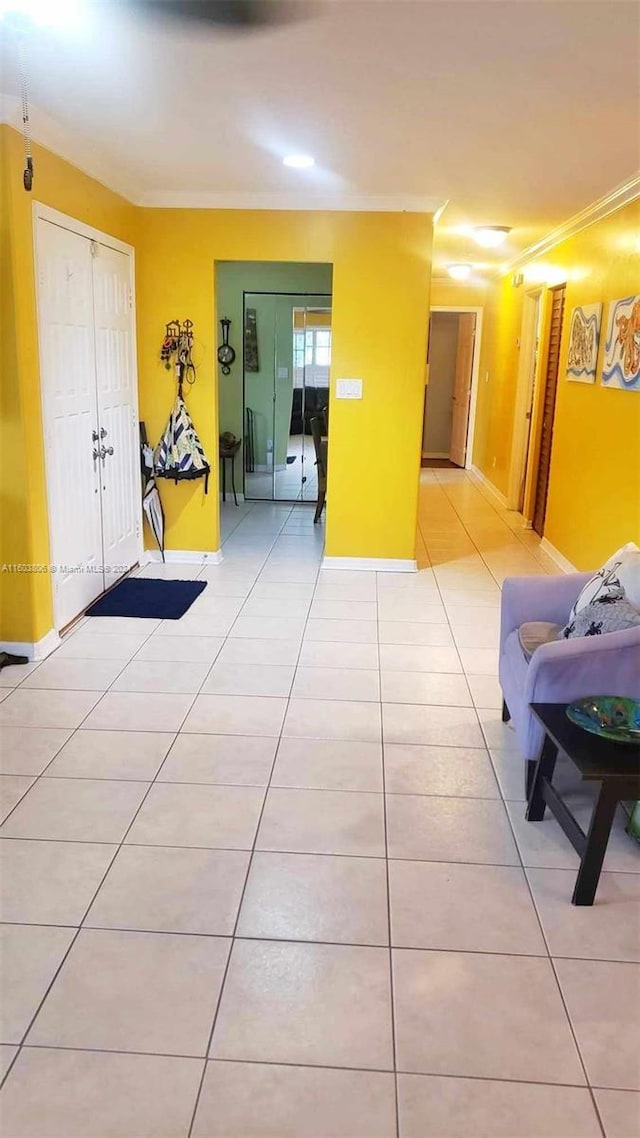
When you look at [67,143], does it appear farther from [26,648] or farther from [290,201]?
[26,648]

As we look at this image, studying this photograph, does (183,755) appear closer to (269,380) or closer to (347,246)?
(347,246)

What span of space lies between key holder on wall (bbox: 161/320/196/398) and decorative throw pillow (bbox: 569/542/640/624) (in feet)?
10.5

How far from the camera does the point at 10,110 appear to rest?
10.2ft

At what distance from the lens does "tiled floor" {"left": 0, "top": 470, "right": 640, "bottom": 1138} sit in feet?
5.17

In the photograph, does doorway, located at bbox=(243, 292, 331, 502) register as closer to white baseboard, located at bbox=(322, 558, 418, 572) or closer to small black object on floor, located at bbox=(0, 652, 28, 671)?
white baseboard, located at bbox=(322, 558, 418, 572)

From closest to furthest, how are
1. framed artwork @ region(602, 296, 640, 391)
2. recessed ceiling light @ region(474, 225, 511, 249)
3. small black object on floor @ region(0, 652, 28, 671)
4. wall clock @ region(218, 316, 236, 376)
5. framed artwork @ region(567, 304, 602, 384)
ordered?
1. small black object on floor @ region(0, 652, 28, 671)
2. framed artwork @ region(602, 296, 640, 391)
3. framed artwork @ region(567, 304, 602, 384)
4. recessed ceiling light @ region(474, 225, 511, 249)
5. wall clock @ region(218, 316, 236, 376)

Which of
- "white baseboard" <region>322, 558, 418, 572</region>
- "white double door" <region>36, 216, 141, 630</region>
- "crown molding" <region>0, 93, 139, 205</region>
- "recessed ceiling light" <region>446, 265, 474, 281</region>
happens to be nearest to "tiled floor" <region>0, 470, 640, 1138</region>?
"white double door" <region>36, 216, 141, 630</region>

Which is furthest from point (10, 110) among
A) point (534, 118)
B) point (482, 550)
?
point (482, 550)

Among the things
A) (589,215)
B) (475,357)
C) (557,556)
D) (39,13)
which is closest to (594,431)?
(557,556)

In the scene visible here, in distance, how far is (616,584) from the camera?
2.75m

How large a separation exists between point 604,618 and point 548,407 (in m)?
4.18

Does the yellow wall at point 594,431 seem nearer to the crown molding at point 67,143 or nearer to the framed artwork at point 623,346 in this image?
the framed artwork at point 623,346

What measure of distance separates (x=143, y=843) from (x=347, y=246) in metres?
3.91

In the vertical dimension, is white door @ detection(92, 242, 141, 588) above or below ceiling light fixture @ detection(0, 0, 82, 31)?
below
